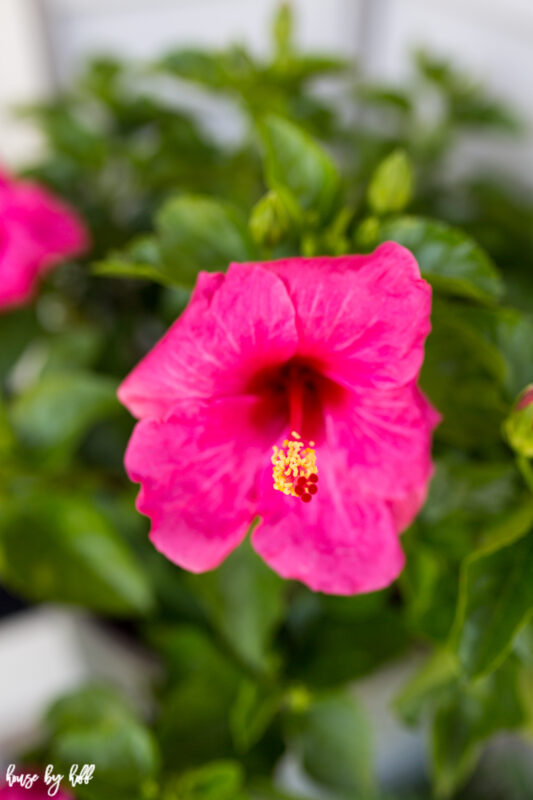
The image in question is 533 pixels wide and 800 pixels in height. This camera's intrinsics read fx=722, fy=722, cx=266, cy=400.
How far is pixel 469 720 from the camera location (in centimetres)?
62

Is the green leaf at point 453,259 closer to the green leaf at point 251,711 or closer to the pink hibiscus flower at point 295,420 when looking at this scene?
the pink hibiscus flower at point 295,420

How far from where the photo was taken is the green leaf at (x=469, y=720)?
576mm

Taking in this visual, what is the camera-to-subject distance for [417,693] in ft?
2.04

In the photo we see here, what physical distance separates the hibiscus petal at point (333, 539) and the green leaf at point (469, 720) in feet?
0.70

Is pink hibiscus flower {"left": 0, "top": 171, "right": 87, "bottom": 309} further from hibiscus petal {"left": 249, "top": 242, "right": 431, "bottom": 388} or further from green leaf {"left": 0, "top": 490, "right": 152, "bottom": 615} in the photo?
hibiscus petal {"left": 249, "top": 242, "right": 431, "bottom": 388}

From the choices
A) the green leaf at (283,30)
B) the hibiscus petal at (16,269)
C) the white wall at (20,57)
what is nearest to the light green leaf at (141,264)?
the hibiscus petal at (16,269)

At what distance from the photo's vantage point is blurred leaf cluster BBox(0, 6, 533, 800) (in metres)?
0.51

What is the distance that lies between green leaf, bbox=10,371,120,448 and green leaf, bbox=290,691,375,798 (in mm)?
358

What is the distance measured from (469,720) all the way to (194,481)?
0.37 m

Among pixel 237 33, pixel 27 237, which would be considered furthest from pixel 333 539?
pixel 237 33

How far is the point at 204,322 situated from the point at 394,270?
100 millimetres

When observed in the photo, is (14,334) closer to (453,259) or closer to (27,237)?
(27,237)

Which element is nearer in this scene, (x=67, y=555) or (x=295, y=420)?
(x=295, y=420)

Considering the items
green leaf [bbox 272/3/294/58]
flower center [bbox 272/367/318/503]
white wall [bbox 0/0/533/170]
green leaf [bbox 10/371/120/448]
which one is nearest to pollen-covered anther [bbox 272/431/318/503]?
flower center [bbox 272/367/318/503]
